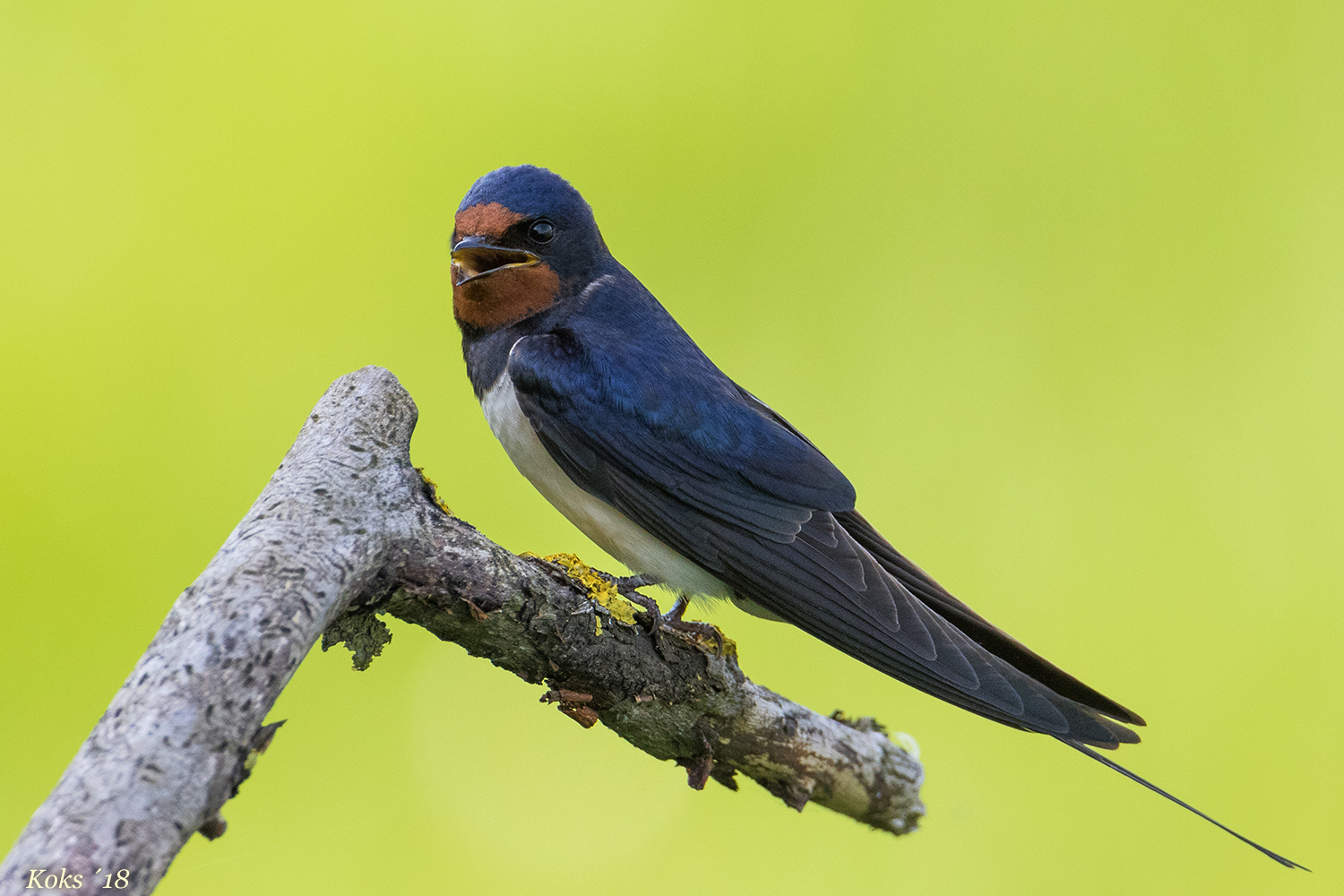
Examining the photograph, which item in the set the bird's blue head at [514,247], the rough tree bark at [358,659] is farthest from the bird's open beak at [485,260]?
the rough tree bark at [358,659]

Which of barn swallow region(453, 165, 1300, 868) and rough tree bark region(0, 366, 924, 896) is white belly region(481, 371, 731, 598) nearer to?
barn swallow region(453, 165, 1300, 868)

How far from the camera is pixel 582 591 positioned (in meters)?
1.31

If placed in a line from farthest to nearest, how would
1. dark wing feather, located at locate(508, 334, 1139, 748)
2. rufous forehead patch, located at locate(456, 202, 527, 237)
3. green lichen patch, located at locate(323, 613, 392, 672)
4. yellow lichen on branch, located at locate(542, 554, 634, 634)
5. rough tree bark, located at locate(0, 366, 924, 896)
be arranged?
rufous forehead patch, located at locate(456, 202, 527, 237) < dark wing feather, located at locate(508, 334, 1139, 748) < yellow lichen on branch, located at locate(542, 554, 634, 634) < green lichen patch, located at locate(323, 613, 392, 672) < rough tree bark, located at locate(0, 366, 924, 896)

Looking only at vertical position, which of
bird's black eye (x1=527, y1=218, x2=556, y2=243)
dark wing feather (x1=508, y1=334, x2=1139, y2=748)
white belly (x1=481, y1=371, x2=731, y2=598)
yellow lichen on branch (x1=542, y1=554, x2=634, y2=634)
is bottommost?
yellow lichen on branch (x1=542, y1=554, x2=634, y2=634)

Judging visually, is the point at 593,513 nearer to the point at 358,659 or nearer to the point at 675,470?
the point at 675,470

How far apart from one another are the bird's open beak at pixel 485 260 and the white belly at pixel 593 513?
16 centimetres

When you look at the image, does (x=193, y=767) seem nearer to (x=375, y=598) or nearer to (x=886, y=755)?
(x=375, y=598)

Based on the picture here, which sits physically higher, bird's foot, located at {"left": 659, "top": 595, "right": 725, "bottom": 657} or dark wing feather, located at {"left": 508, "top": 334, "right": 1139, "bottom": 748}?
dark wing feather, located at {"left": 508, "top": 334, "right": 1139, "bottom": 748}

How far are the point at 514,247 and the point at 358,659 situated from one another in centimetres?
71

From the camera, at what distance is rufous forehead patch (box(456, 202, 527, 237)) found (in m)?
1.59

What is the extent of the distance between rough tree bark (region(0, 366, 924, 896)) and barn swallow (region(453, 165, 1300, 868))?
0.56 feet

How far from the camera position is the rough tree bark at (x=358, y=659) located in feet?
2.52

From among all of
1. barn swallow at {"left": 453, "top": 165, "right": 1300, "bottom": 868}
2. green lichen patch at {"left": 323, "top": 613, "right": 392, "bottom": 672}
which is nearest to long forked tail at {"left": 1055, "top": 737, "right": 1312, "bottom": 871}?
barn swallow at {"left": 453, "top": 165, "right": 1300, "bottom": 868}

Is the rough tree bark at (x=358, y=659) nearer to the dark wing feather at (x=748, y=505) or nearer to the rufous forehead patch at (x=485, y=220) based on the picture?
the dark wing feather at (x=748, y=505)
